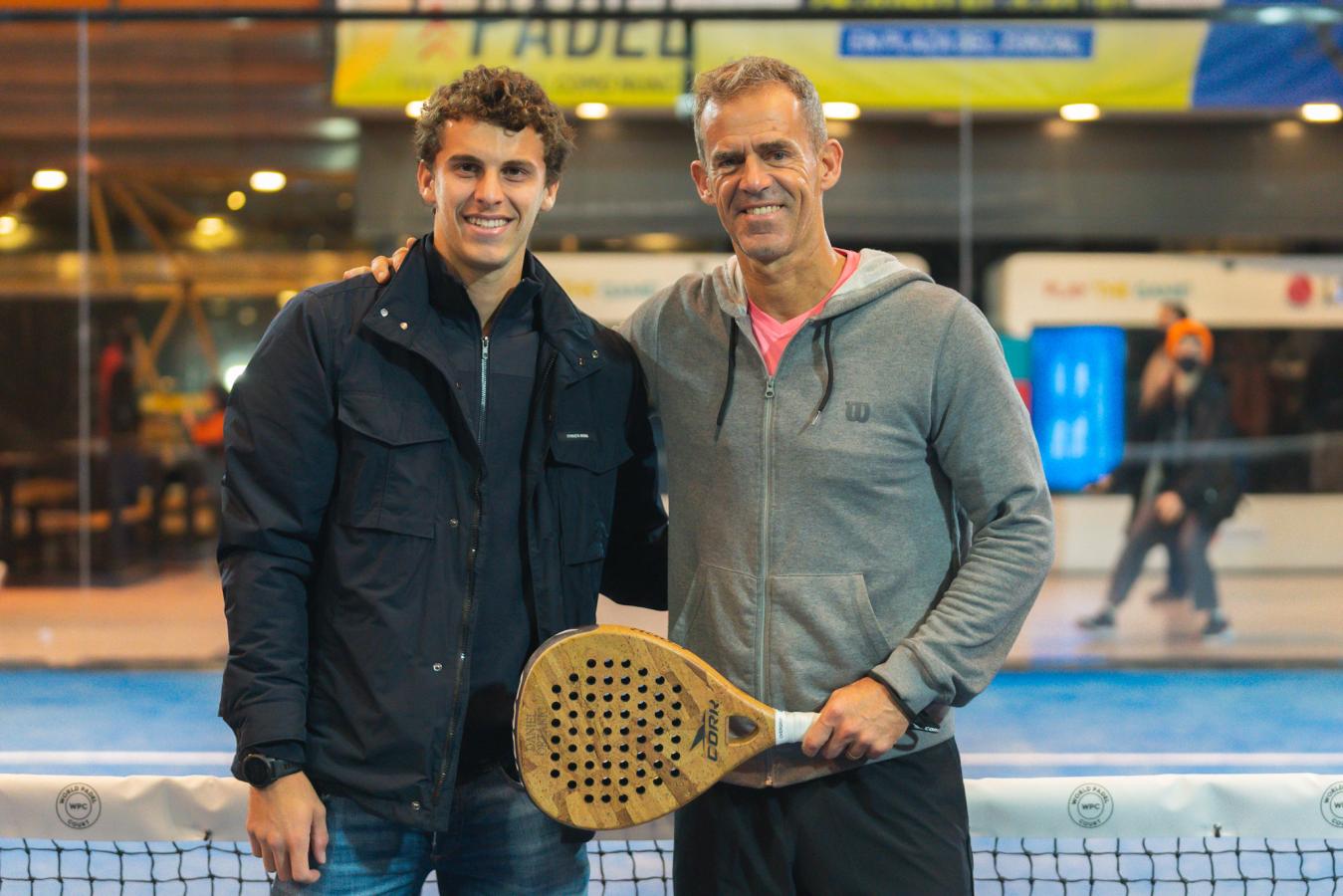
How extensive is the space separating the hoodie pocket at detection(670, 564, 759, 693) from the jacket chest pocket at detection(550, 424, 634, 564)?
0.59ft

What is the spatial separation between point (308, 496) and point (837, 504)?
79cm

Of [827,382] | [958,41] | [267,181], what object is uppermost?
[958,41]

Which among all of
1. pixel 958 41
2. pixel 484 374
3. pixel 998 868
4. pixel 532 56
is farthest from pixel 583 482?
pixel 958 41

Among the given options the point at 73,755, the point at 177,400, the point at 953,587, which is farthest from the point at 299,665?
the point at 177,400

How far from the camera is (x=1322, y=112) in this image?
826cm

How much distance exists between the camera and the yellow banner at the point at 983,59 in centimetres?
805

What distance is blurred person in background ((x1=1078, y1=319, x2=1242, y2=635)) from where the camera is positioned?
Answer: 27.3 feet

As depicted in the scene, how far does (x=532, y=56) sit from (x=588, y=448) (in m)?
6.42

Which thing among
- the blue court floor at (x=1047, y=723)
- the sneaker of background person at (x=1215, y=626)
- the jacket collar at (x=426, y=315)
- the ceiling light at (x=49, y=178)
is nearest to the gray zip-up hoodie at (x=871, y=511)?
the jacket collar at (x=426, y=315)

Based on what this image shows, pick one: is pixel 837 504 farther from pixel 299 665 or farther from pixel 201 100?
pixel 201 100

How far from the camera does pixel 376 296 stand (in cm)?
215

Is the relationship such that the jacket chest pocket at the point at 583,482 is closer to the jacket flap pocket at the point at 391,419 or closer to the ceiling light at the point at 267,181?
the jacket flap pocket at the point at 391,419

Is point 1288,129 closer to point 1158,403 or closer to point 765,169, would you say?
point 1158,403

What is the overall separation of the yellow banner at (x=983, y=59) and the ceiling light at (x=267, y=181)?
106 inches
